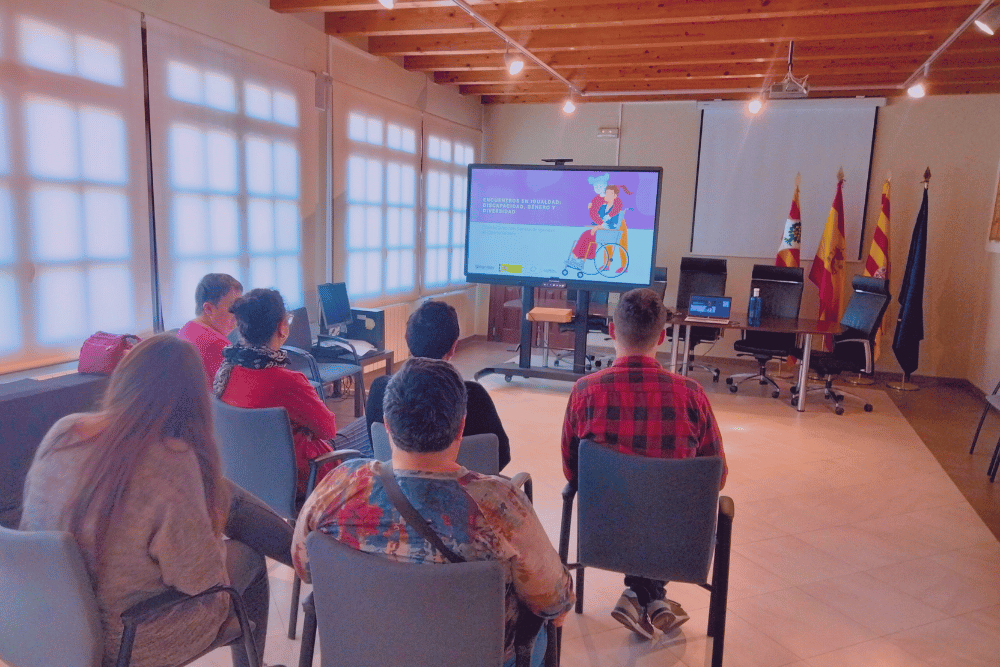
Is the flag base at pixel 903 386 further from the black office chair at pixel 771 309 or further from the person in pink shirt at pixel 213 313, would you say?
the person in pink shirt at pixel 213 313

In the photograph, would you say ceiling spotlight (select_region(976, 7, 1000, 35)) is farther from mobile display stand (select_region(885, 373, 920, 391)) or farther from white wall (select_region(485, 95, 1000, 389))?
mobile display stand (select_region(885, 373, 920, 391))

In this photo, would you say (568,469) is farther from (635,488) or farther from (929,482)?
(929,482)

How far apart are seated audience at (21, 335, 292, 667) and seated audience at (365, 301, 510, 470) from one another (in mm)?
755

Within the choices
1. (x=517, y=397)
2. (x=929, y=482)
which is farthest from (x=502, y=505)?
(x=517, y=397)

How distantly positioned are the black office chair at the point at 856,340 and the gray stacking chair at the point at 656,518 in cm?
412

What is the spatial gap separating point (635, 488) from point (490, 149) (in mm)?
7143

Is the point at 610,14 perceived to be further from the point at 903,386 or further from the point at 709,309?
the point at 903,386

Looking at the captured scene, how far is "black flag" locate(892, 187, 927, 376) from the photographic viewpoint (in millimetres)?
6883

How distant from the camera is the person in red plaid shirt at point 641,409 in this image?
7.11 feet

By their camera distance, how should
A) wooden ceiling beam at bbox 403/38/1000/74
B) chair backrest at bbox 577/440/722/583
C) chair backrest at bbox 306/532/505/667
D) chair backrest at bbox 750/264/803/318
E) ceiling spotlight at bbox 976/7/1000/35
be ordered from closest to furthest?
chair backrest at bbox 306/532/505/667 → chair backrest at bbox 577/440/722/583 → ceiling spotlight at bbox 976/7/1000/35 → wooden ceiling beam at bbox 403/38/1000/74 → chair backrest at bbox 750/264/803/318

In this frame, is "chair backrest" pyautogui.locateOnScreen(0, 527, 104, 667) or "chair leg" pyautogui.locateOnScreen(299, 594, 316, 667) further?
"chair leg" pyautogui.locateOnScreen(299, 594, 316, 667)

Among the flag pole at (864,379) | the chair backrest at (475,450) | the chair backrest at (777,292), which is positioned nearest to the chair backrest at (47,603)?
the chair backrest at (475,450)

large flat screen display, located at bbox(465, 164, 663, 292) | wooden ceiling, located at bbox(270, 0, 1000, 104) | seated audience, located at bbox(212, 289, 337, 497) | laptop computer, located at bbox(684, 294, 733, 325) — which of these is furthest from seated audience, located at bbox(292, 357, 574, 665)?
laptop computer, located at bbox(684, 294, 733, 325)

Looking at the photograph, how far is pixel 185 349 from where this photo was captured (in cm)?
156
